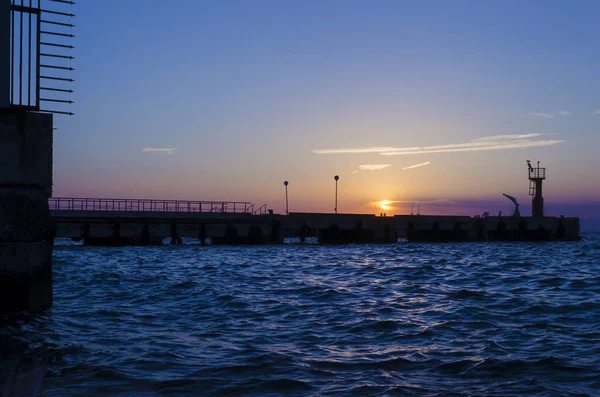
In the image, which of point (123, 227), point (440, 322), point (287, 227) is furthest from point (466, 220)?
point (440, 322)

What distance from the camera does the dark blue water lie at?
7.28 m

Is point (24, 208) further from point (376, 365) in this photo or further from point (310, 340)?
point (376, 365)

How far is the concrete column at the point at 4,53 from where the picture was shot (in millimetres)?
11031

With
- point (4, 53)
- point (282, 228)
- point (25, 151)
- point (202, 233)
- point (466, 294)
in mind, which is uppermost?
point (4, 53)

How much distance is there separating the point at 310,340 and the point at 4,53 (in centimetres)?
792

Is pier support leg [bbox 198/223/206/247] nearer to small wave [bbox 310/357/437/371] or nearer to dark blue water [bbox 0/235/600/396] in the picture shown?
dark blue water [bbox 0/235/600/396]

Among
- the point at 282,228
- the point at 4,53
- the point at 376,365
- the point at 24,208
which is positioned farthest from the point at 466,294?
the point at 282,228

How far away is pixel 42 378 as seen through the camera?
729 centimetres

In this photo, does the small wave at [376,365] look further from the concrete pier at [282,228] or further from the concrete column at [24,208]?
the concrete pier at [282,228]

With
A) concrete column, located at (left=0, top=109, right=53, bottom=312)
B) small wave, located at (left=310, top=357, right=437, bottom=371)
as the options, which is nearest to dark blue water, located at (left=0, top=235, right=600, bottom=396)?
small wave, located at (left=310, top=357, right=437, bottom=371)

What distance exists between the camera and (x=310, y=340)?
1001 centimetres

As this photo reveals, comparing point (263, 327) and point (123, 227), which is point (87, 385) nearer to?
point (263, 327)

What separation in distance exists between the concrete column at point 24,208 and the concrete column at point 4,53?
0.65m

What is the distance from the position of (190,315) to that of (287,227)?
41.4m
